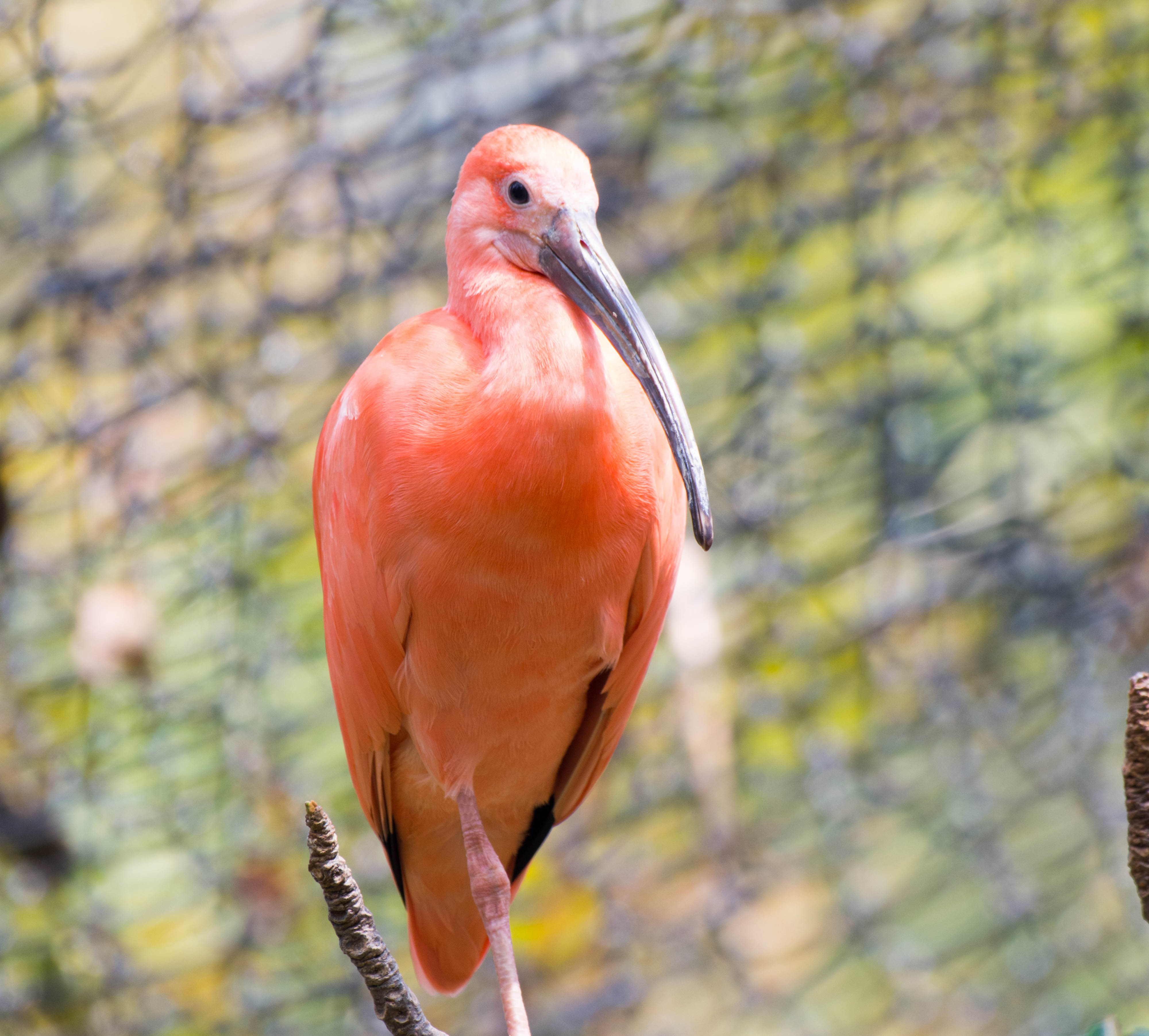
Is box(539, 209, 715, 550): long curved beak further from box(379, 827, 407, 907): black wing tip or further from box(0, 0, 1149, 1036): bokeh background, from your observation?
box(0, 0, 1149, 1036): bokeh background

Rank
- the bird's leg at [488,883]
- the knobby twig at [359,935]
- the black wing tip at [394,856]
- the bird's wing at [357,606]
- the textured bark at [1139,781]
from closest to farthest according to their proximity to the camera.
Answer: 1. the textured bark at [1139,781]
2. the knobby twig at [359,935]
3. the bird's wing at [357,606]
4. the bird's leg at [488,883]
5. the black wing tip at [394,856]

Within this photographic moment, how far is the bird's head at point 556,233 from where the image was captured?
3.28 ft

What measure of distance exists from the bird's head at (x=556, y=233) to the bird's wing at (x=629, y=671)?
12 centimetres

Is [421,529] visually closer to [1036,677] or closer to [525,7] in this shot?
[525,7]

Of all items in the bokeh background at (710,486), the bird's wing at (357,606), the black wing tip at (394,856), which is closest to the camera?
the bird's wing at (357,606)

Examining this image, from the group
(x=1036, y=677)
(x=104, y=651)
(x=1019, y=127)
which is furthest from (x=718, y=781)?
(x=1019, y=127)

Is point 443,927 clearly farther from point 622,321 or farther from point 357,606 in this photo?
point 622,321

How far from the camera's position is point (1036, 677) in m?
2.85

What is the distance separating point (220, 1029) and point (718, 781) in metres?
1.21

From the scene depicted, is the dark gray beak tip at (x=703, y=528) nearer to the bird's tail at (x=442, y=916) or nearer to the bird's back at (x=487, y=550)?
the bird's back at (x=487, y=550)

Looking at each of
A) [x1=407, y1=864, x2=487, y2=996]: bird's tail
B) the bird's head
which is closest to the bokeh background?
[x1=407, y1=864, x2=487, y2=996]: bird's tail

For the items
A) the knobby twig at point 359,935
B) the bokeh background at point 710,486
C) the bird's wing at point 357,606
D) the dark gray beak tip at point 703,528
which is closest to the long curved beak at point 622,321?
the dark gray beak tip at point 703,528

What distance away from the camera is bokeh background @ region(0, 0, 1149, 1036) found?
8.22ft

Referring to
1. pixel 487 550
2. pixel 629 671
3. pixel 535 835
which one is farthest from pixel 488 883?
pixel 487 550
